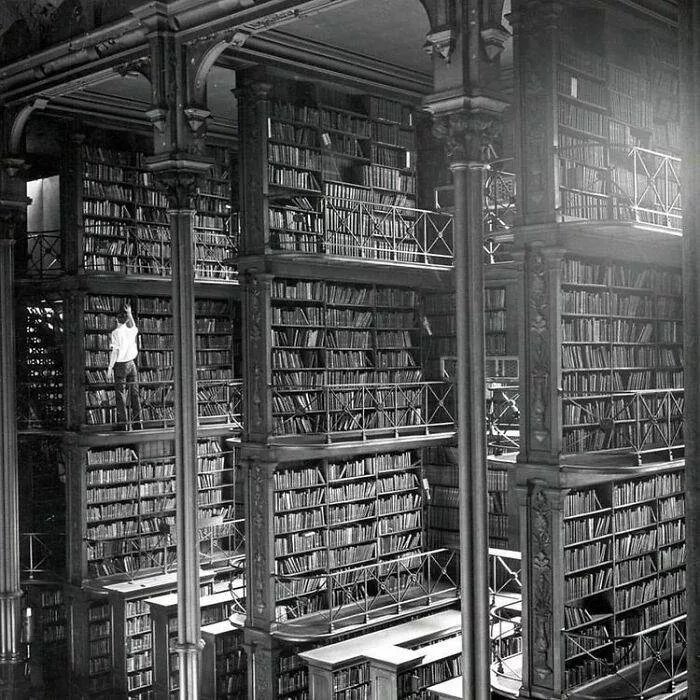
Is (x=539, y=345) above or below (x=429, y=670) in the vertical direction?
above

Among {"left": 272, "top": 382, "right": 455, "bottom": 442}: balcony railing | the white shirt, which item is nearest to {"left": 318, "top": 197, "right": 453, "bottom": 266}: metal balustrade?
{"left": 272, "top": 382, "right": 455, "bottom": 442}: balcony railing

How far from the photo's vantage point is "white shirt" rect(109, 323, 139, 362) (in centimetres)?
934

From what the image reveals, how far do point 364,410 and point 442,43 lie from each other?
190 inches

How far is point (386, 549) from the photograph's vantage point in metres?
9.33

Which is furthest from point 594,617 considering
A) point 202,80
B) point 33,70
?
point 33,70

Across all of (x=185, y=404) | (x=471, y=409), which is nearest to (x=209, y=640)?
(x=185, y=404)

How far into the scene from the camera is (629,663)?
292 inches

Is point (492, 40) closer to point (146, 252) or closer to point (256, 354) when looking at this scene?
point (256, 354)

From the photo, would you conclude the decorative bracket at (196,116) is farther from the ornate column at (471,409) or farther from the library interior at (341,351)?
the ornate column at (471,409)

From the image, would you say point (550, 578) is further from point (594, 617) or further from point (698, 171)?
point (698, 171)

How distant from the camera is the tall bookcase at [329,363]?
8195mm

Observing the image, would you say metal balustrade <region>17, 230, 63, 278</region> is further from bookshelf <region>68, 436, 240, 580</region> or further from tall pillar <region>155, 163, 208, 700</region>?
tall pillar <region>155, 163, 208, 700</region>

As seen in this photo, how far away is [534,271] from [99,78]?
3.83 metres

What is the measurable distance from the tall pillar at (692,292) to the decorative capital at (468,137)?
1.83 metres
